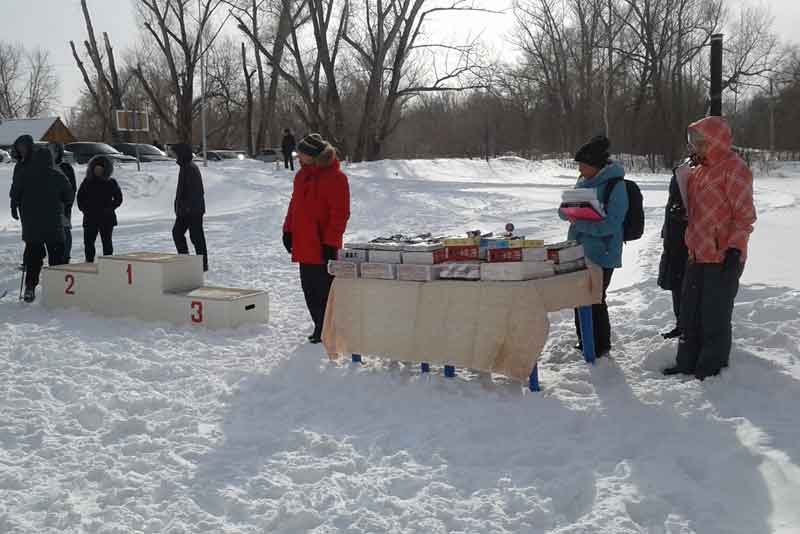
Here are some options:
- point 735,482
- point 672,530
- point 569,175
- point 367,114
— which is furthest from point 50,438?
point 569,175

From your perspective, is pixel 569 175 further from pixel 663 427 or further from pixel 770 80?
pixel 663 427

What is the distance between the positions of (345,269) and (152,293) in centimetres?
251

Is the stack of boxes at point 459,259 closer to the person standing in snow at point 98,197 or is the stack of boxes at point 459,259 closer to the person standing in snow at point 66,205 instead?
the person standing in snow at point 66,205

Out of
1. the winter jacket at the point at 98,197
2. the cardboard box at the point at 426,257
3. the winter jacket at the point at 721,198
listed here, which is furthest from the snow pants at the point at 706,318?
the winter jacket at the point at 98,197

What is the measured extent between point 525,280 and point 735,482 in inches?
66.1

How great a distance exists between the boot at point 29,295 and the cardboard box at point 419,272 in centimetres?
471

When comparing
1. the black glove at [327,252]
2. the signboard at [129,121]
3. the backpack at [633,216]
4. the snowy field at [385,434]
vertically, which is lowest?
the snowy field at [385,434]

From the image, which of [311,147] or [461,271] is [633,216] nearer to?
[461,271]

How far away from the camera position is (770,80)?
4591cm

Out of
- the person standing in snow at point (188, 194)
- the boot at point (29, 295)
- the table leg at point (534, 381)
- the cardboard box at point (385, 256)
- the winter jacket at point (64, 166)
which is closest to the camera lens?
the table leg at point (534, 381)

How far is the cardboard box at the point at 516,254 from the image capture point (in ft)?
15.0

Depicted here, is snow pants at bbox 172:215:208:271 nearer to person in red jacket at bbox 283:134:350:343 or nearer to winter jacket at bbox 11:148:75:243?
winter jacket at bbox 11:148:75:243

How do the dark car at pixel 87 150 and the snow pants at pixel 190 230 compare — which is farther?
the dark car at pixel 87 150

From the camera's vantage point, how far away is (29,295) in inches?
307
